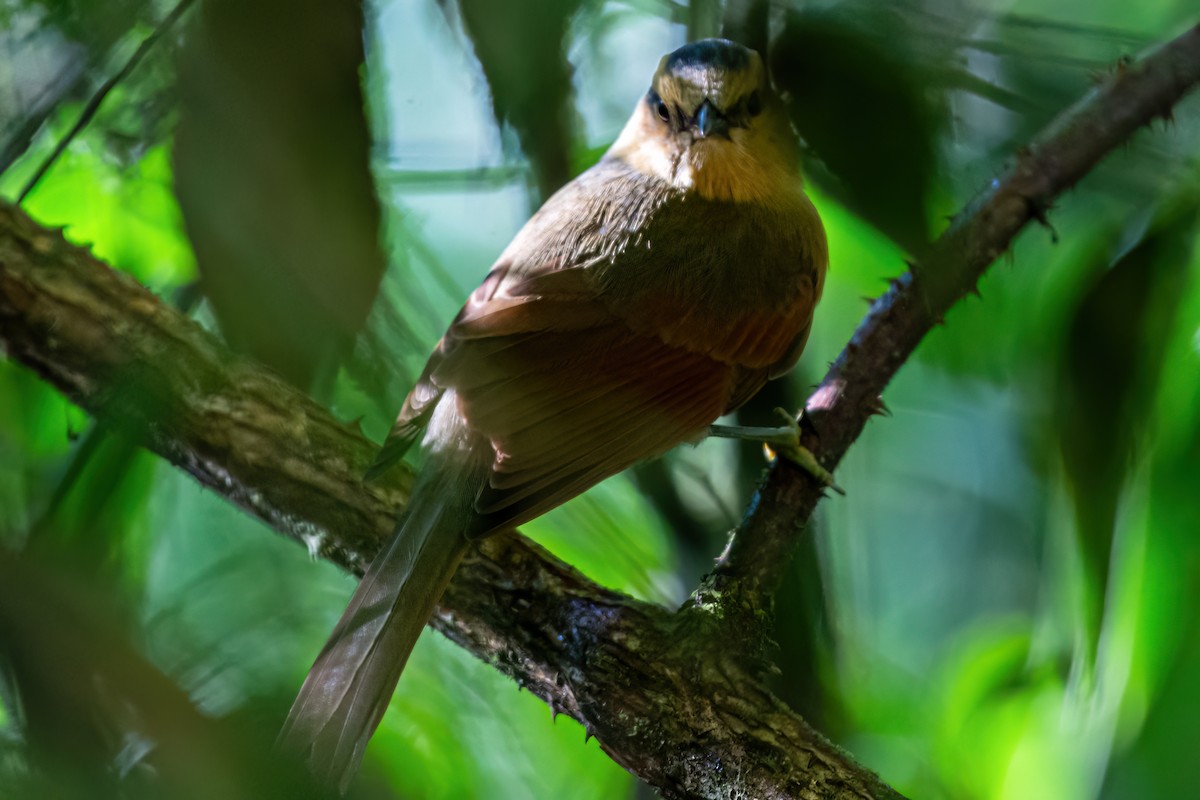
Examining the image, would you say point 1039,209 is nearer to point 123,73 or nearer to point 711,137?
point 711,137

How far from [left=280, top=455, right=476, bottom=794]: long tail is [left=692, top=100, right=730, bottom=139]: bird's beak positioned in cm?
76

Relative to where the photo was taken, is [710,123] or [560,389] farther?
[710,123]

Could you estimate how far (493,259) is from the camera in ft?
6.64

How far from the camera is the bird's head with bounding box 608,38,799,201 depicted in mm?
1651

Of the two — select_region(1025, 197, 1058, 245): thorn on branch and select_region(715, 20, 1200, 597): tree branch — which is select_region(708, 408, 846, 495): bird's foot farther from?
select_region(1025, 197, 1058, 245): thorn on branch

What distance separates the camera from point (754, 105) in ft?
5.53

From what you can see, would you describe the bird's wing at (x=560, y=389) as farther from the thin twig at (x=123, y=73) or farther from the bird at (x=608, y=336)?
the thin twig at (x=123, y=73)

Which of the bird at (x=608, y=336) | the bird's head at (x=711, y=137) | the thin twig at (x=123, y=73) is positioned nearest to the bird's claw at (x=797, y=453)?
the bird at (x=608, y=336)

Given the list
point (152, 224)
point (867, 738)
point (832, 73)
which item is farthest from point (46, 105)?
point (867, 738)

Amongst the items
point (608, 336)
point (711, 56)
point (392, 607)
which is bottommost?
point (392, 607)

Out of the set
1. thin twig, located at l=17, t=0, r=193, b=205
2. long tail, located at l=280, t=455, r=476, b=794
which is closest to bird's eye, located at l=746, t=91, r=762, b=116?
long tail, located at l=280, t=455, r=476, b=794

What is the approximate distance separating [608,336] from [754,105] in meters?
0.47

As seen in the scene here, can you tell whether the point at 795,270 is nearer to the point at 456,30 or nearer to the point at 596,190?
the point at 596,190

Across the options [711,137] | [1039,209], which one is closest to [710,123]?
[711,137]
